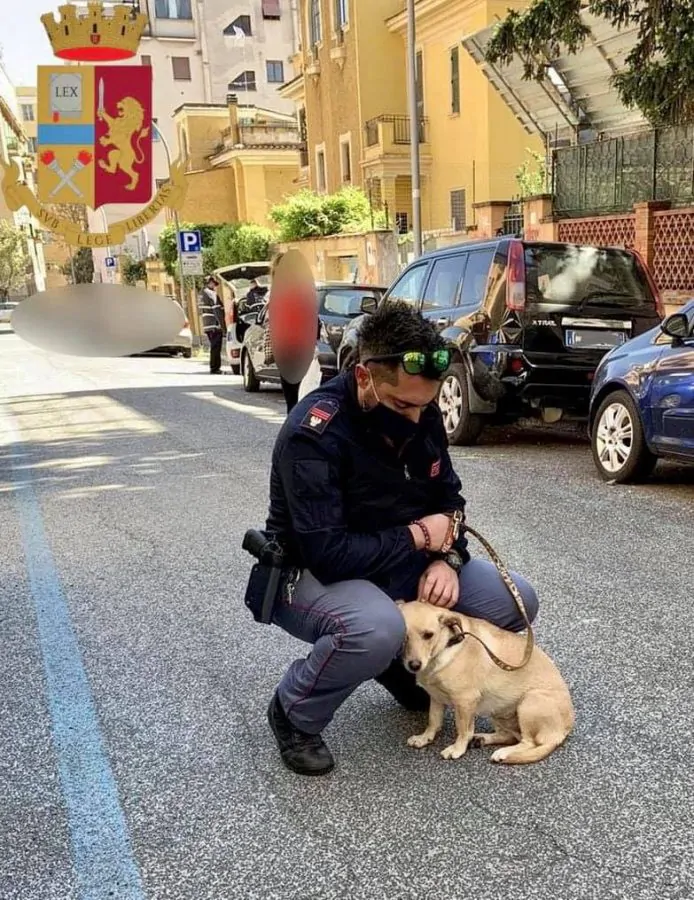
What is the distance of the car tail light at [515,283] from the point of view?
7.54 m

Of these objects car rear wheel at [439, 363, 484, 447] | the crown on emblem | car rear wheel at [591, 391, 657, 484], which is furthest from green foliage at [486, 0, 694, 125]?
the crown on emblem

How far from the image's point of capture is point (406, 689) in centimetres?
324

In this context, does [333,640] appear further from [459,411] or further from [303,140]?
[459,411]

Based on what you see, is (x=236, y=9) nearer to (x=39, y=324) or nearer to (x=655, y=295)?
(x=39, y=324)

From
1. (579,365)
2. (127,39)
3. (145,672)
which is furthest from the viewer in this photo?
(579,365)

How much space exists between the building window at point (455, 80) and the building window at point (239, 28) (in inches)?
878

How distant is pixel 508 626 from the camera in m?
3.09

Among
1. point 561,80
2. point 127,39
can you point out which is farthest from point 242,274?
point 561,80

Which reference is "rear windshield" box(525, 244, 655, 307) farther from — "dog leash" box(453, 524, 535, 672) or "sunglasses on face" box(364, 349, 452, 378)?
"sunglasses on face" box(364, 349, 452, 378)

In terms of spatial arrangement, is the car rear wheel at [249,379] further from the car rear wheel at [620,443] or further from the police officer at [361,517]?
the police officer at [361,517]

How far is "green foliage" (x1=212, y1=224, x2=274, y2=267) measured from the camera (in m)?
2.58

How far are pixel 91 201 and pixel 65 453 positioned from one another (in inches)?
292

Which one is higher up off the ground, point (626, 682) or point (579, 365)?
point (579, 365)

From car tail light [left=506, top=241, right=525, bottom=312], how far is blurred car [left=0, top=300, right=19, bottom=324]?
20.3ft
